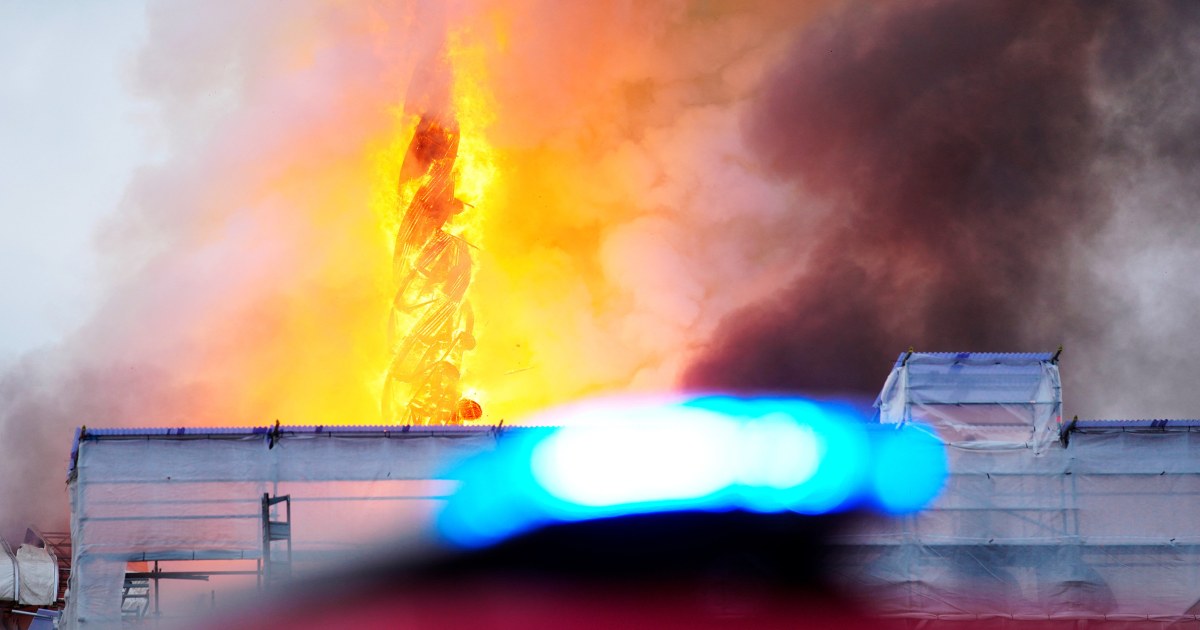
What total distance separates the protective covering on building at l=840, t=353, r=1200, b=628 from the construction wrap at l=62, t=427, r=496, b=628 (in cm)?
956

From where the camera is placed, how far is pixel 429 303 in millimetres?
39250

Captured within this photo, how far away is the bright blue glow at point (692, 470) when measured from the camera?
27.8 m

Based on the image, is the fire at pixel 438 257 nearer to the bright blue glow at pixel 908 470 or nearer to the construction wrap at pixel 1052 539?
the bright blue glow at pixel 908 470

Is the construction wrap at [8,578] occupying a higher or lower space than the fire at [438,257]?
lower

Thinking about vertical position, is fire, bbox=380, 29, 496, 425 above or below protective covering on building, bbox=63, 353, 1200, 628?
above

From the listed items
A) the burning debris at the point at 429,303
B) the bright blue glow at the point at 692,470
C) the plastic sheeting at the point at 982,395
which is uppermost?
the burning debris at the point at 429,303

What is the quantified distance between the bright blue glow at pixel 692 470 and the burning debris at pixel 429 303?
10.7 m

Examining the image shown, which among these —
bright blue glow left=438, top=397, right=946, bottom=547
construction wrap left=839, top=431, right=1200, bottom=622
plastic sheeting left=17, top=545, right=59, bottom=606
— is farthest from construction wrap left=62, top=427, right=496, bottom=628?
plastic sheeting left=17, top=545, right=59, bottom=606

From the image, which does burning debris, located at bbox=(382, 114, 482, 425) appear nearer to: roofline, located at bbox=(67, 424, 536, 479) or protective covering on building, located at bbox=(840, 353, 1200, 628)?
roofline, located at bbox=(67, 424, 536, 479)

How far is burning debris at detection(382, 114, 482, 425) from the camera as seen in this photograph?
38.8 m

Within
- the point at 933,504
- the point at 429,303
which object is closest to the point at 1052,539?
the point at 933,504

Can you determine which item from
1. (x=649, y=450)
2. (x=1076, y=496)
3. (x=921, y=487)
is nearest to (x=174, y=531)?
(x=649, y=450)

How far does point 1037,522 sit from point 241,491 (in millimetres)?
17210

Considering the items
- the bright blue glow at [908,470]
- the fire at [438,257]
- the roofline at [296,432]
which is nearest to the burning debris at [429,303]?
the fire at [438,257]
